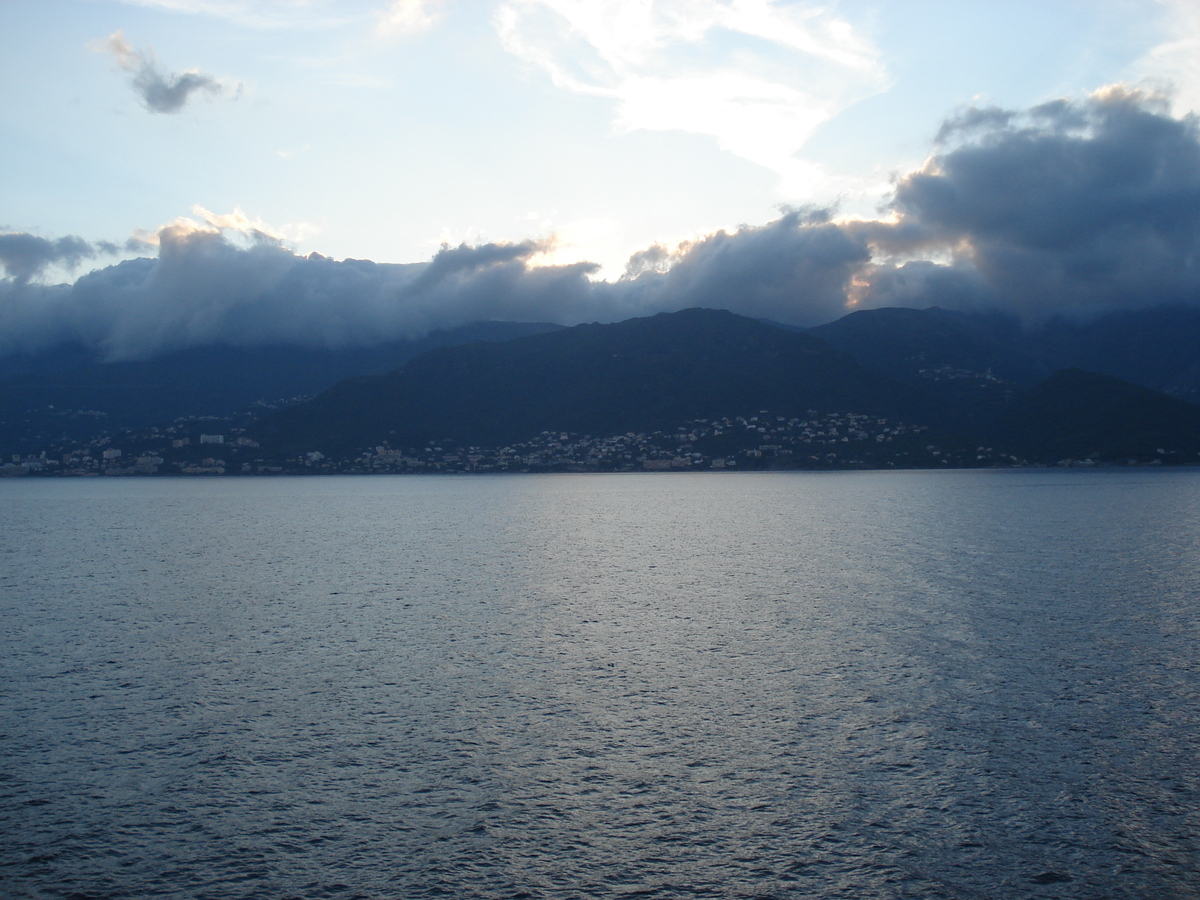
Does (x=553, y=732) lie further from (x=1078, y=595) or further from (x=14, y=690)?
(x=1078, y=595)

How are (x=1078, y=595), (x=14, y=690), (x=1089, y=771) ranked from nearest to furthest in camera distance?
1. (x=1089, y=771)
2. (x=14, y=690)
3. (x=1078, y=595)

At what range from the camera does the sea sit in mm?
17844

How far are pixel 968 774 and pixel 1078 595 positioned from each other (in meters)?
32.7

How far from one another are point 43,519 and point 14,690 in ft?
357

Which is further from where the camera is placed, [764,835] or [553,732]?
[553,732]

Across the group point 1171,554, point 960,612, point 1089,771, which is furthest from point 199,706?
point 1171,554

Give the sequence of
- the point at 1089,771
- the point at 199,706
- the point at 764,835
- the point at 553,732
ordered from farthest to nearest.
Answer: the point at 199,706 → the point at 553,732 → the point at 1089,771 → the point at 764,835

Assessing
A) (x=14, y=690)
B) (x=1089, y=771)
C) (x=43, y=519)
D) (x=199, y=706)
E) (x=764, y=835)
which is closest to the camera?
(x=764, y=835)

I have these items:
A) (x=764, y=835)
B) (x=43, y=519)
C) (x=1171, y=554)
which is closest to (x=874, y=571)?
(x=1171, y=554)

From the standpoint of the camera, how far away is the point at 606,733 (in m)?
26.0

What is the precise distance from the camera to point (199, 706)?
29.1 m

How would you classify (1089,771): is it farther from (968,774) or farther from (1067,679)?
(1067,679)

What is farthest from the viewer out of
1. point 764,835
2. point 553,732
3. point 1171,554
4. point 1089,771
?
point 1171,554

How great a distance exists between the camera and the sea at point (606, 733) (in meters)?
17.8
